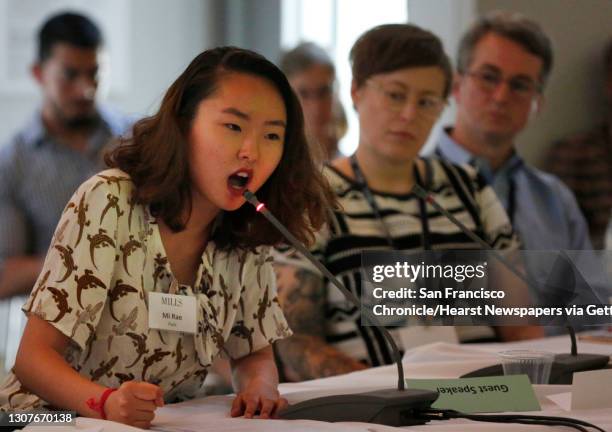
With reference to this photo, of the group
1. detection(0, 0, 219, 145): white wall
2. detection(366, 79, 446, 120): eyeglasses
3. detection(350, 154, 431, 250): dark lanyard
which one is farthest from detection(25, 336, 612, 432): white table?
detection(0, 0, 219, 145): white wall

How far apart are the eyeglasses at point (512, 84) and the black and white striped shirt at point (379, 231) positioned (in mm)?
463

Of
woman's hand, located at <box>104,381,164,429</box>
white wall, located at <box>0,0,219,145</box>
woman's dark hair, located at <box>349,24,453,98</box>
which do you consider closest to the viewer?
woman's hand, located at <box>104,381,164,429</box>

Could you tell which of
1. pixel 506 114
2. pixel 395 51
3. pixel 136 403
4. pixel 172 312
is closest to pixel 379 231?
pixel 395 51

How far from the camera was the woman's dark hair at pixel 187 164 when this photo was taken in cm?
163

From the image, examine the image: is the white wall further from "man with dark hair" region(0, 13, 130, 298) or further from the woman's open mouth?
the woman's open mouth

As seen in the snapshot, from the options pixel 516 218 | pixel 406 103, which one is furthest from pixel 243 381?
pixel 516 218

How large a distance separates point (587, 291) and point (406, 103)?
2.69 feet

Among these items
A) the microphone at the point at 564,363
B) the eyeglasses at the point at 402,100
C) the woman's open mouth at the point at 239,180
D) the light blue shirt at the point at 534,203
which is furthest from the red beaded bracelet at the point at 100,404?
the light blue shirt at the point at 534,203

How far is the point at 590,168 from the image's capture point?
3.54 metres

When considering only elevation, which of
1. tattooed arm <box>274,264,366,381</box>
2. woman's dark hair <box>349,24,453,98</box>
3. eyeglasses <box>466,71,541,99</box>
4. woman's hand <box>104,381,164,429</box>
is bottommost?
tattooed arm <box>274,264,366,381</box>

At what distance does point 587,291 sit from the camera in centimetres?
173

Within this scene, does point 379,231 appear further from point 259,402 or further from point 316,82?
point 316,82

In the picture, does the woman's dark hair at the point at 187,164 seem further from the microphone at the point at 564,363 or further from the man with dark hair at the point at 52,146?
the man with dark hair at the point at 52,146

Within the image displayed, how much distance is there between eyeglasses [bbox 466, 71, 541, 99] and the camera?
3.01 metres
